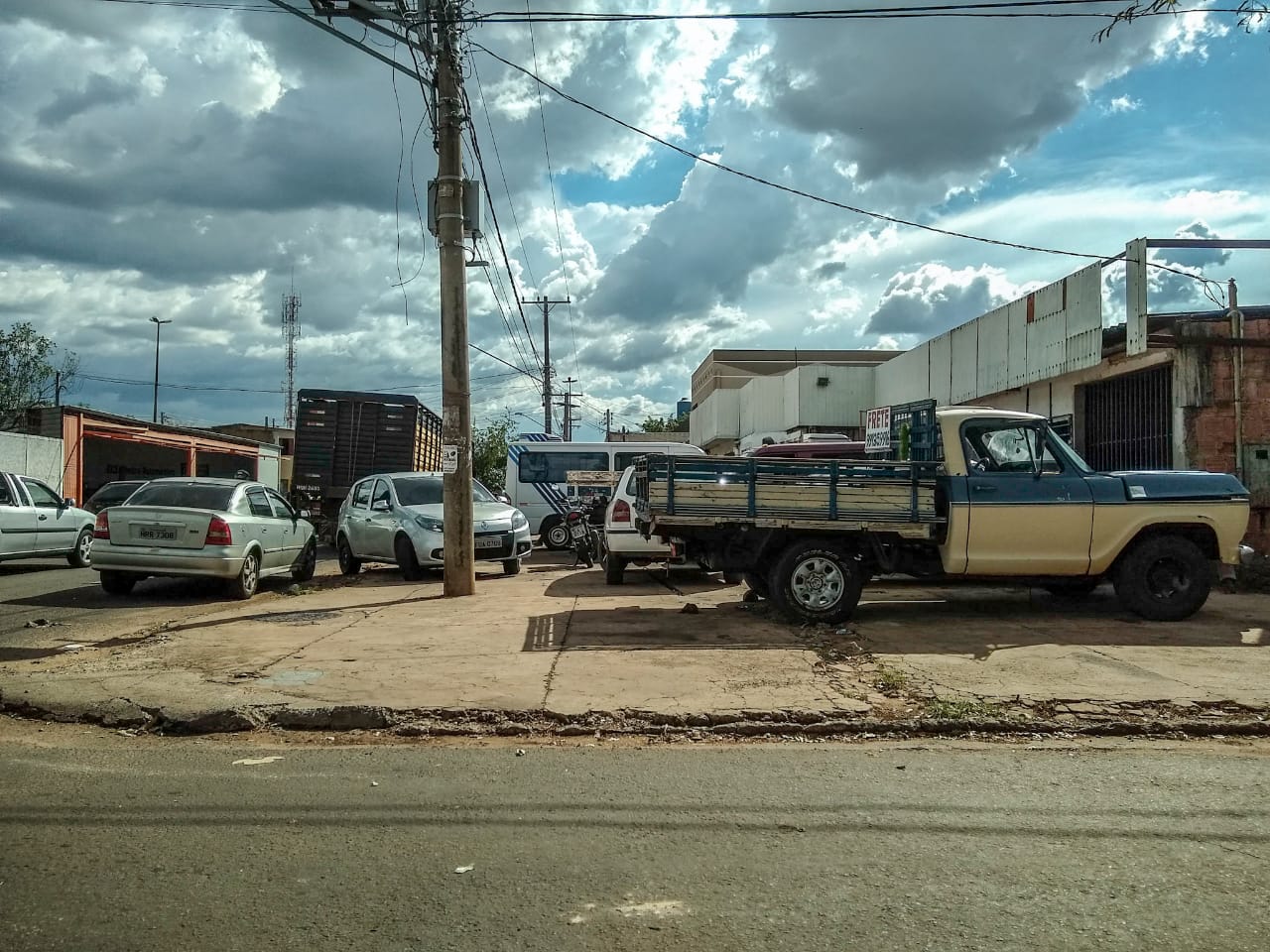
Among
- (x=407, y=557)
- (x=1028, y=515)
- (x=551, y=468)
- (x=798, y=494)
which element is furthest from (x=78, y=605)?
(x=551, y=468)

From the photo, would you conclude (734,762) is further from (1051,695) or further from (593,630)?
(593,630)

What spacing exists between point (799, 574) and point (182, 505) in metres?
7.18

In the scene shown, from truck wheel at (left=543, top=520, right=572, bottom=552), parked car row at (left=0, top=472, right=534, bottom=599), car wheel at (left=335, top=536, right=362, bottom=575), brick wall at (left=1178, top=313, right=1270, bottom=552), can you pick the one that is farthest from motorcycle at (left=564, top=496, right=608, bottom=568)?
brick wall at (left=1178, top=313, right=1270, bottom=552)

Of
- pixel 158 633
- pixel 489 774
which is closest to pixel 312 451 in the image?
pixel 158 633

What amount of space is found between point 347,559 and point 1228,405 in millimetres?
12899

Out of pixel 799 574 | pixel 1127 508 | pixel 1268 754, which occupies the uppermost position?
pixel 1127 508

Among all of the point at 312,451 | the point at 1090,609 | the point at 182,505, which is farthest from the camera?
the point at 312,451

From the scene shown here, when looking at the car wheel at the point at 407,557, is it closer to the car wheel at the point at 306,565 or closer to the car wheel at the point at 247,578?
the car wheel at the point at 306,565

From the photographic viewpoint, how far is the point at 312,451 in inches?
860

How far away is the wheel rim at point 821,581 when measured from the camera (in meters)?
9.07

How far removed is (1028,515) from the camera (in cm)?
913

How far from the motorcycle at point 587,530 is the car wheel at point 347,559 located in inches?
143

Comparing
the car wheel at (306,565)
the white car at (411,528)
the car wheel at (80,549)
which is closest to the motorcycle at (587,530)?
the white car at (411,528)

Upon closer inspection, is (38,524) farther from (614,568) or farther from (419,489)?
(614,568)
